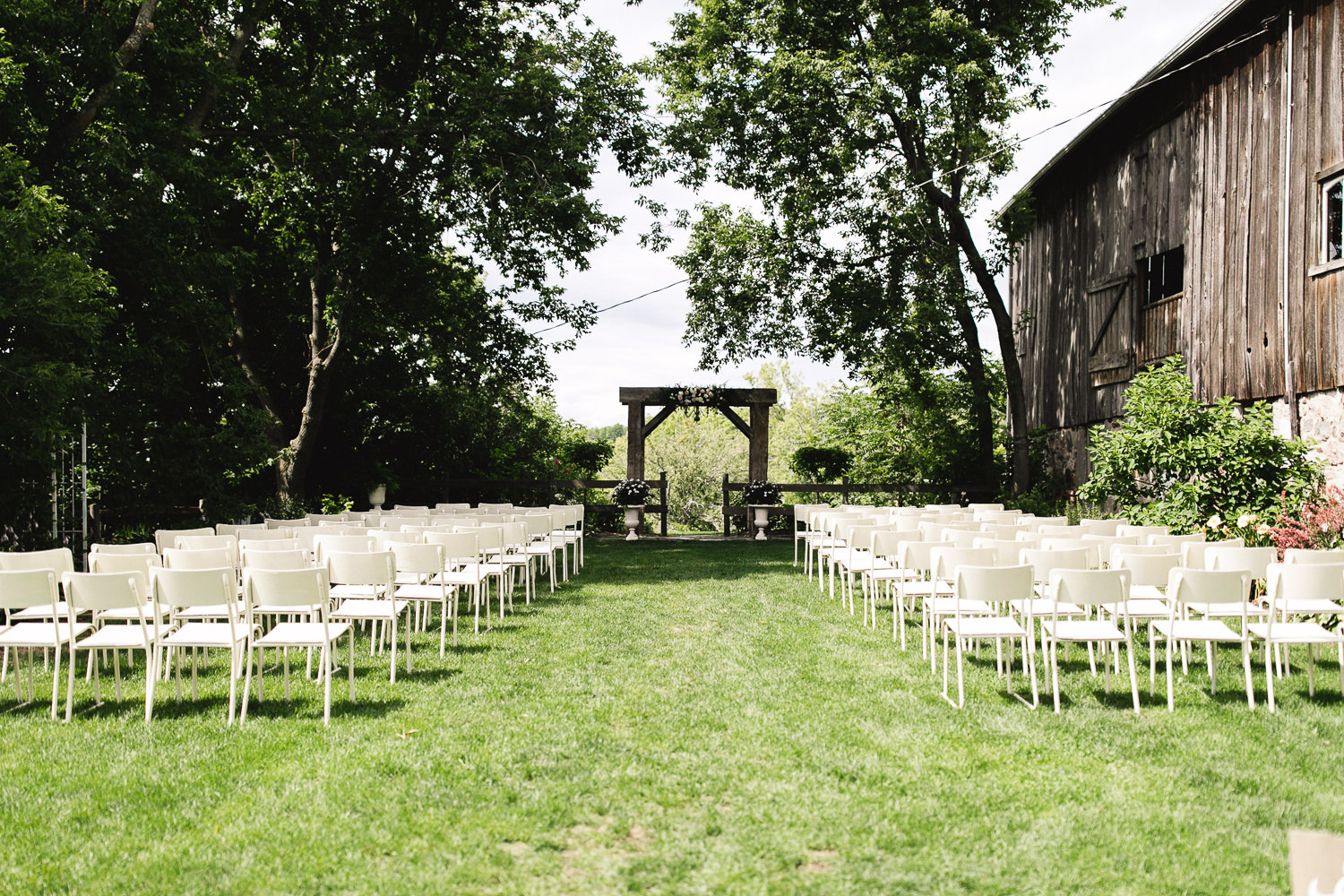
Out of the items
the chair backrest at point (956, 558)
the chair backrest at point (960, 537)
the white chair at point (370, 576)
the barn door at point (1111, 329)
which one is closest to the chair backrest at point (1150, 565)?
the chair backrest at point (956, 558)

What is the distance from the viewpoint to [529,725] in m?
5.07

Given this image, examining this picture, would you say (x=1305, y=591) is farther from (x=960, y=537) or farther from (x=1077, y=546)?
(x=960, y=537)

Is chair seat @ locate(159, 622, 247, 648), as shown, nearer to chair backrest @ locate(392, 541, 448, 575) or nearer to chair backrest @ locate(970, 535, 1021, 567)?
chair backrest @ locate(392, 541, 448, 575)

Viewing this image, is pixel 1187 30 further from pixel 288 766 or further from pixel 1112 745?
pixel 288 766

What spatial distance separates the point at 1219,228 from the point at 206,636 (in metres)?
12.1

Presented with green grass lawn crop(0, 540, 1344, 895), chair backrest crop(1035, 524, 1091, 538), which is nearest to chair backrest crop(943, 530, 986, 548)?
chair backrest crop(1035, 524, 1091, 538)

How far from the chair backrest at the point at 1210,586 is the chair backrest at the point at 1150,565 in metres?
0.64

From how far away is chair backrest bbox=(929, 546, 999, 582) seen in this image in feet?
20.9

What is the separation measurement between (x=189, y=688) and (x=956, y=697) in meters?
4.77

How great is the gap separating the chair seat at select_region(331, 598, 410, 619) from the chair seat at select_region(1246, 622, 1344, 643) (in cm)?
529

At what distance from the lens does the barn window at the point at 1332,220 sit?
9.99 m

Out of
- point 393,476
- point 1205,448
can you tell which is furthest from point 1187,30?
point 393,476

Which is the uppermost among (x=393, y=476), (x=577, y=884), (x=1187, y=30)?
(x=1187, y=30)

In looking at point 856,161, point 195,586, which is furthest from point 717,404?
point 195,586
